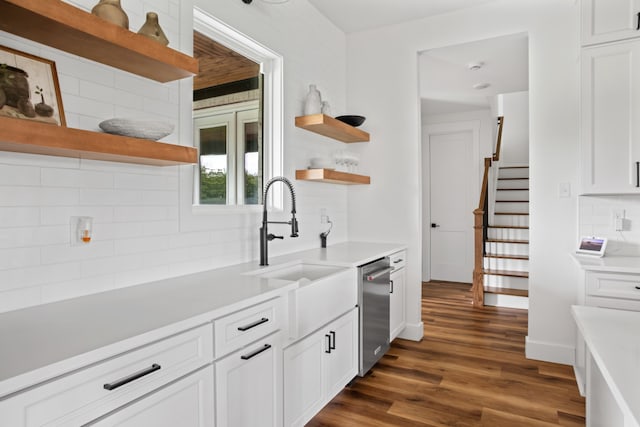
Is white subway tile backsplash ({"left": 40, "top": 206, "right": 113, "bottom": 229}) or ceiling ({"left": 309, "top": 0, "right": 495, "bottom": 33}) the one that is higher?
ceiling ({"left": 309, "top": 0, "right": 495, "bottom": 33})

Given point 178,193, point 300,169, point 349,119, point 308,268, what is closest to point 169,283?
point 178,193

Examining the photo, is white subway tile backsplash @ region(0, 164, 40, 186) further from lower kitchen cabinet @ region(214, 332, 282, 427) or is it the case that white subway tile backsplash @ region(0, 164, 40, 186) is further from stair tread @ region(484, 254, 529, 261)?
stair tread @ region(484, 254, 529, 261)

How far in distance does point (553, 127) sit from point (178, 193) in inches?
115

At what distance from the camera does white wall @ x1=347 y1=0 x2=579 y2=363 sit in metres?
3.18

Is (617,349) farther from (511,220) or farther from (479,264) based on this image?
(511,220)

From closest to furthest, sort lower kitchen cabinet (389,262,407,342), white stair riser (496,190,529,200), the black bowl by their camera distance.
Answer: lower kitchen cabinet (389,262,407,342) < the black bowl < white stair riser (496,190,529,200)

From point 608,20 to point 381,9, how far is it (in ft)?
5.70

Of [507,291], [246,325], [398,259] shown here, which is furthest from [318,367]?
[507,291]

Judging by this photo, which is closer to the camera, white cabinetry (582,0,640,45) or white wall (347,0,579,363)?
white cabinetry (582,0,640,45)

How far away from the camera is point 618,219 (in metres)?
3.02

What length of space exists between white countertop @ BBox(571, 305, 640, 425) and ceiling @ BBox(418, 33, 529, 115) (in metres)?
2.69

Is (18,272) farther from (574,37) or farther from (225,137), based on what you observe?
(574,37)

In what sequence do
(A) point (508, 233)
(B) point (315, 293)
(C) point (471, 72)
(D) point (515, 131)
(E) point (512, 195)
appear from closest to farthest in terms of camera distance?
(B) point (315, 293)
(C) point (471, 72)
(A) point (508, 233)
(E) point (512, 195)
(D) point (515, 131)

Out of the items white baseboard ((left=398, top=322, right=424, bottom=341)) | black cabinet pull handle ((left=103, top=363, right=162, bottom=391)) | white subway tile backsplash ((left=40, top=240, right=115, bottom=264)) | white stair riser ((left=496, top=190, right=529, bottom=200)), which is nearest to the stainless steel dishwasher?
white baseboard ((left=398, top=322, right=424, bottom=341))
